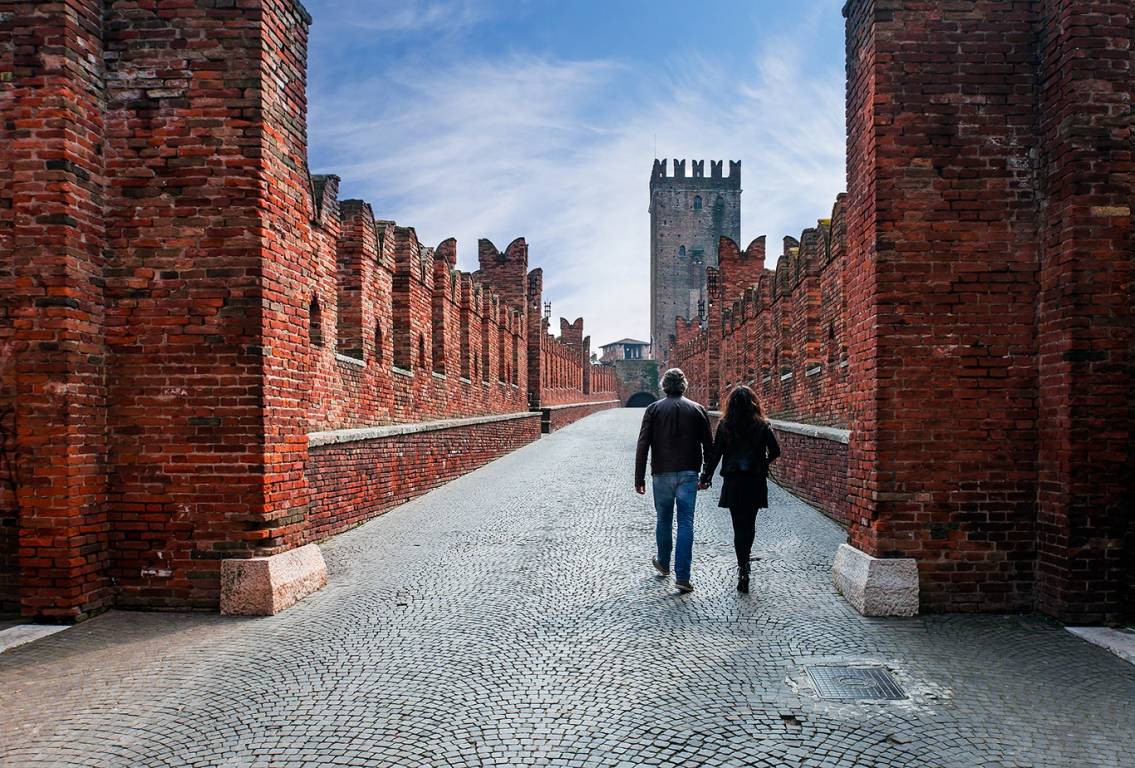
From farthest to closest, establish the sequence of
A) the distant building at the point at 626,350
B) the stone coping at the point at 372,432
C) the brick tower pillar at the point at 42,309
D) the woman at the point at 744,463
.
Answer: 1. the distant building at the point at 626,350
2. the stone coping at the point at 372,432
3. the woman at the point at 744,463
4. the brick tower pillar at the point at 42,309

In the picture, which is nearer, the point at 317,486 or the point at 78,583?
the point at 78,583

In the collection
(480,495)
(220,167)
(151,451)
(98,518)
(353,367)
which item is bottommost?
(480,495)

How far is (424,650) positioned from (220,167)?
4046mm

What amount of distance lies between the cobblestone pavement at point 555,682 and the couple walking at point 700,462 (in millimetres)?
405

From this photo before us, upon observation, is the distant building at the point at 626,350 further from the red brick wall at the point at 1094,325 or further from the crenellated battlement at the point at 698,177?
the red brick wall at the point at 1094,325

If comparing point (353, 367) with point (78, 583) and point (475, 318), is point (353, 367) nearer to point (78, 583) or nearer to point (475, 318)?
point (78, 583)

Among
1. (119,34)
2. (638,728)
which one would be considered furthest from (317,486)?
(638,728)

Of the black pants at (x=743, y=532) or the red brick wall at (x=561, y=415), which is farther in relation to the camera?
the red brick wall at (x=561, y=415)

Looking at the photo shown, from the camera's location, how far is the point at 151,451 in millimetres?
5594

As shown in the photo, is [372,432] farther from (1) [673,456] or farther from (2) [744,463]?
(2) [744,463]

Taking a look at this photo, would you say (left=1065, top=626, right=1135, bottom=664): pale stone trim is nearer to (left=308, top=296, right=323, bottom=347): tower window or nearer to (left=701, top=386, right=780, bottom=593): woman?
(left=701, top=386, right=780, bottom=593): woman

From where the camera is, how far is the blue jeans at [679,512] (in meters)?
6.04

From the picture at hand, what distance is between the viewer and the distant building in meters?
112

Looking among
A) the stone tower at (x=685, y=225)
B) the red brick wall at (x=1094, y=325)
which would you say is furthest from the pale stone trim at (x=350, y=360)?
the stone tower at (x=685, y=225)
